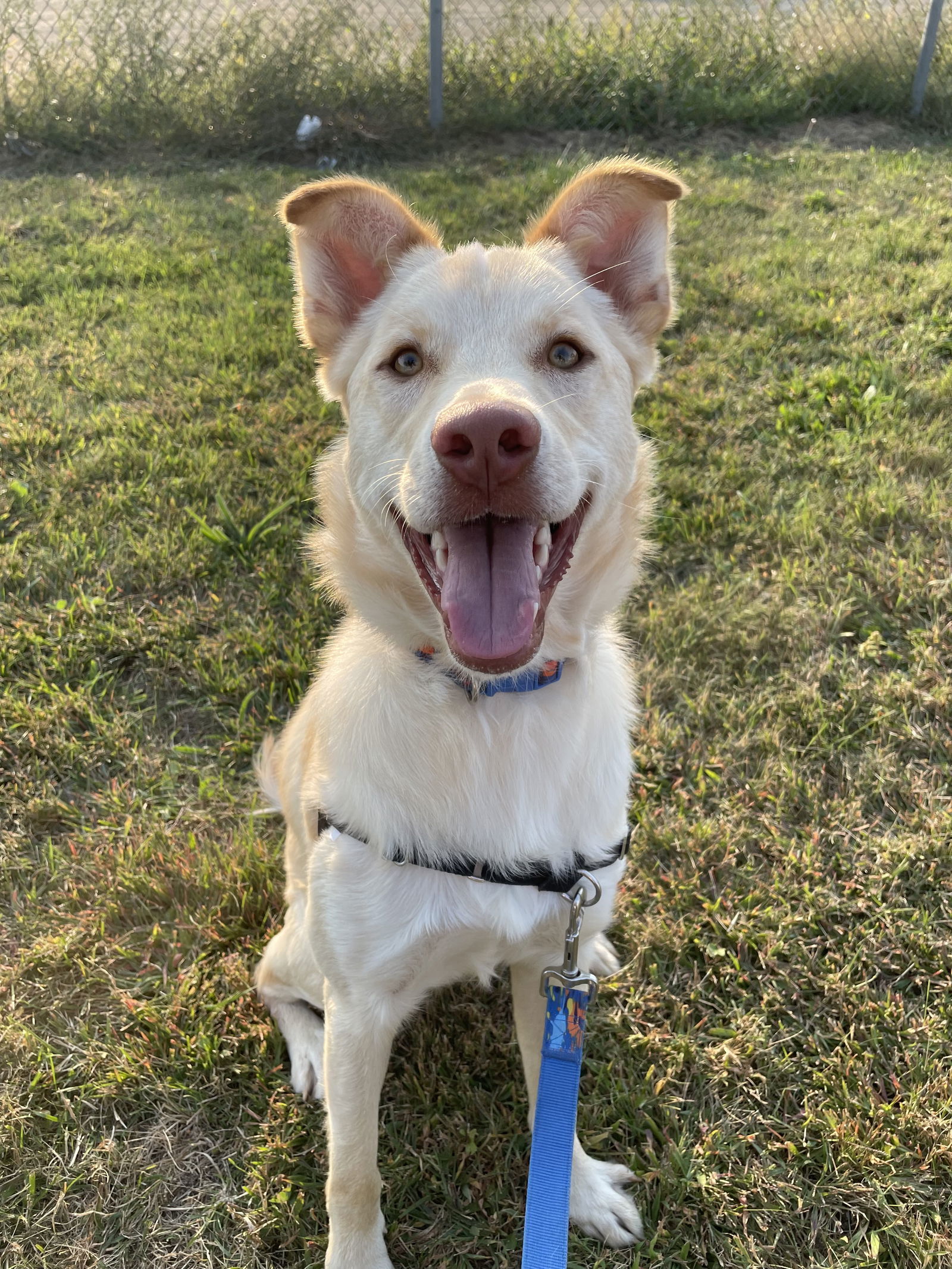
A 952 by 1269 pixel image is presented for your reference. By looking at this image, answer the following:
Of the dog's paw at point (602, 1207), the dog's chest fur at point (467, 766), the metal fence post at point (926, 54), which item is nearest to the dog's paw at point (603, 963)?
the dog's paw at point (602, 1207)

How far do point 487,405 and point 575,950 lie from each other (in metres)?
1.19

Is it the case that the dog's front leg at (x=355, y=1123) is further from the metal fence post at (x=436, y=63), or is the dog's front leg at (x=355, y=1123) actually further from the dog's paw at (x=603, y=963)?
the metal fence post at (x=436, y=63)

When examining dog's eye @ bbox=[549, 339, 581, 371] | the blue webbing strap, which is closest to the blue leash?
the blue webbing strap

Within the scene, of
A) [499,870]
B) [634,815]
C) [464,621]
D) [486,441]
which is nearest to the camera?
[486,441]

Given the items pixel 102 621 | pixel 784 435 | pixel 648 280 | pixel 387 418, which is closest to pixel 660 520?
pixel 784 435

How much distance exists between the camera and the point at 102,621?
11.3 feet

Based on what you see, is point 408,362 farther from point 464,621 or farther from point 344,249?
point 464,621

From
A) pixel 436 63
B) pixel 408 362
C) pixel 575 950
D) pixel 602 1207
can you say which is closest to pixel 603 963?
pixel 602 1207

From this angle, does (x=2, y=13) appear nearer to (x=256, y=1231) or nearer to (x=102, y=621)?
(x=102, y=621)

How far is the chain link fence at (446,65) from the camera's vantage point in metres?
7.67

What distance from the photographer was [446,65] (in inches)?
311

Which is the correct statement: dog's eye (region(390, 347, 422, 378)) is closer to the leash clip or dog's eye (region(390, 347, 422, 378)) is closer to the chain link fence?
the leash clip

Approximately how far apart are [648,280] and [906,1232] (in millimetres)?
2429

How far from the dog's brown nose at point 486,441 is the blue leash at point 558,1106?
0.91 meters
